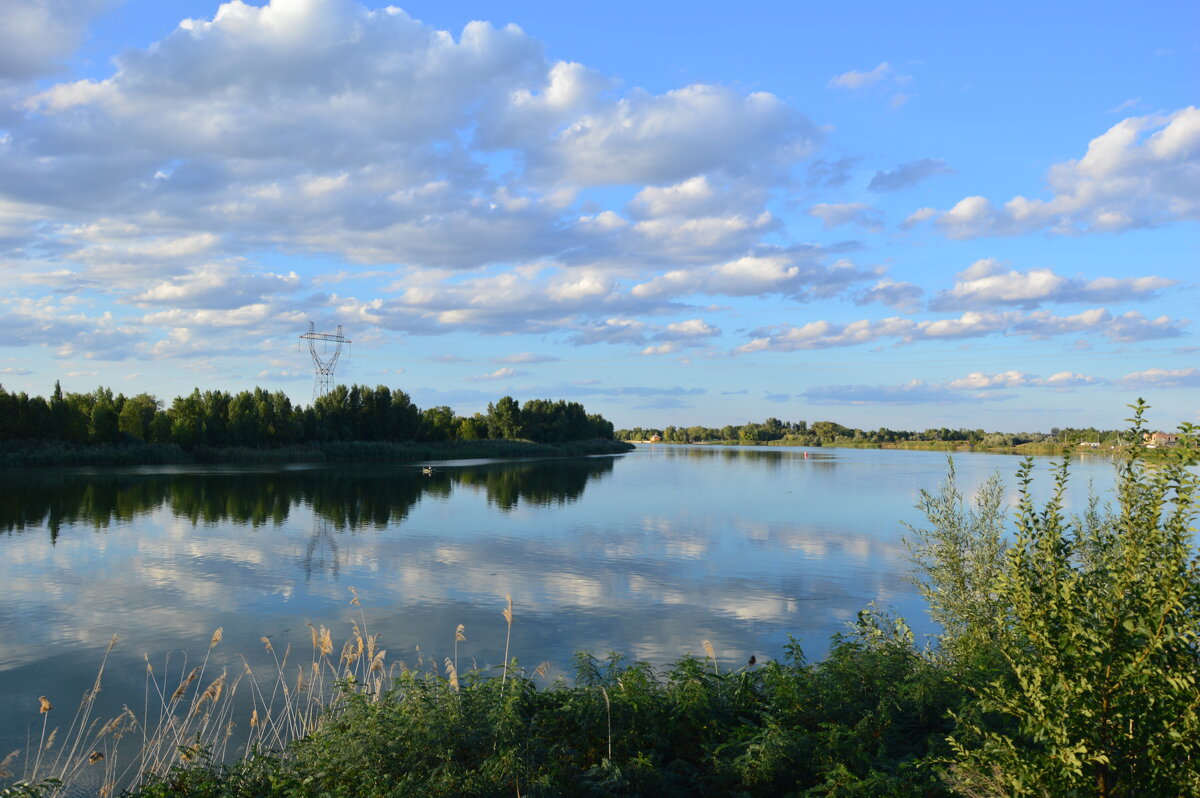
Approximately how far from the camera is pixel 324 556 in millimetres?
22672

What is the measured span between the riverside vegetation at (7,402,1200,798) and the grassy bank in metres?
60.0

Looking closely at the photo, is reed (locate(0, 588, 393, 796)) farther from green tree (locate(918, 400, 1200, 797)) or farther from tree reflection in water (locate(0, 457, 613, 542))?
tree reflection in water (locate(0, 457, 613, 542))

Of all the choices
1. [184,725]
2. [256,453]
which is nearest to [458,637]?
[184,725]

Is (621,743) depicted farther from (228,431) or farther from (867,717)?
(228,431)

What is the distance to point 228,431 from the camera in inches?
2923

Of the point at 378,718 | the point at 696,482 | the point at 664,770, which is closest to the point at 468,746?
the point at 378,718

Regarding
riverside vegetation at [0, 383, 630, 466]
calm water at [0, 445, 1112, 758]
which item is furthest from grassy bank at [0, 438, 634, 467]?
calm water at [0, 445, 1112, 758]

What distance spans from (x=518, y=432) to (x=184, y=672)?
11010 cm

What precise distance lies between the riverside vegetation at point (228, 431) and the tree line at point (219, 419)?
0.29 ft

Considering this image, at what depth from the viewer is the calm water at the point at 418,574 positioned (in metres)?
13.1

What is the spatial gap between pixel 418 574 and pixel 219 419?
208 ft

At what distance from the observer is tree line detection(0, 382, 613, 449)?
62100 millimetres

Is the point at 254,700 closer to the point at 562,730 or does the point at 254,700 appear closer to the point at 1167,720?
the point at 562,730

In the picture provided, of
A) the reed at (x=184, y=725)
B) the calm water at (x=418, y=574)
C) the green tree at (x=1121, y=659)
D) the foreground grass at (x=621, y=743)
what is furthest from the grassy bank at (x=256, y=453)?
the green tree at (x=1121, y=659)
